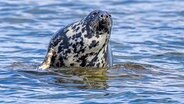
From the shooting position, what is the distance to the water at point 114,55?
1021 centimetres

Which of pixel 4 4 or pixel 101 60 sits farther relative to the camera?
pixel 4 4

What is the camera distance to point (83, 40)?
12.0 meters

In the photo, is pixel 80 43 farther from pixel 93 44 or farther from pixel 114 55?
pixel 114 55

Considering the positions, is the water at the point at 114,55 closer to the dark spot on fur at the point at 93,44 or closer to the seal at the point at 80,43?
the seal at the point at 80,43

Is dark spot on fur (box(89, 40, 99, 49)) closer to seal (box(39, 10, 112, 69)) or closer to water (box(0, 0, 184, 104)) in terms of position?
seal (box(39, 10, 112, 69))

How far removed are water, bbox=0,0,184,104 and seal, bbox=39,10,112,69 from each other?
0.24 m

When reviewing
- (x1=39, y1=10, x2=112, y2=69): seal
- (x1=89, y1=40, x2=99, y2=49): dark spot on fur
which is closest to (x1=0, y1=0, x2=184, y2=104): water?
(x1=39, y1=10, x2=112, y2=69): seal

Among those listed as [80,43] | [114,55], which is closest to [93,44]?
[80,43]

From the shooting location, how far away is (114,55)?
45.3 feet

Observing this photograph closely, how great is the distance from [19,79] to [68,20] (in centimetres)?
630

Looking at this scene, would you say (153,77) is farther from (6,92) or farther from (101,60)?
(6,92)

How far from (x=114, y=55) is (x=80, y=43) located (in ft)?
6.30

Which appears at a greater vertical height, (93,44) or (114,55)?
(93,44)

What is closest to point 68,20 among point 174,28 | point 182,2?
point 174,28
